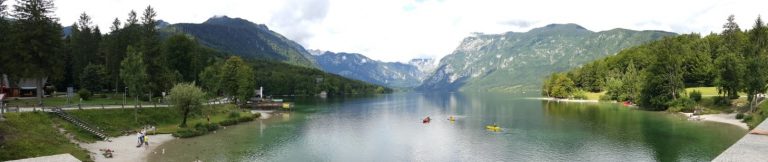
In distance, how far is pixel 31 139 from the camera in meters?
53.8

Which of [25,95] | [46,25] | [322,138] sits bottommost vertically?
[322,138]

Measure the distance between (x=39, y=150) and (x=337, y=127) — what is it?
54856 mm

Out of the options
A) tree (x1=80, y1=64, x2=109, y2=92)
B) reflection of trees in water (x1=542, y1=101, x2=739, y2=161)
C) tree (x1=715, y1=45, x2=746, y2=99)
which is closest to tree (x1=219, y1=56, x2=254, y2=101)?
tree (x1=80, y1=64, x2=109, y2=92)

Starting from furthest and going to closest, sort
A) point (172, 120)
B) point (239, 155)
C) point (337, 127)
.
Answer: point (337, 127), point (172, 120), point (239, 155)

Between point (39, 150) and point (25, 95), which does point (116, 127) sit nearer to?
point (39, 150)

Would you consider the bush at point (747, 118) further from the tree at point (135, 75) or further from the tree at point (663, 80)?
the tree at point (135, 75)

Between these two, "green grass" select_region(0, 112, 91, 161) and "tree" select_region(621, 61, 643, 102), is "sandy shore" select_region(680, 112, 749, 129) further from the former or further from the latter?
"green grass" select_region(0, 112, 91, 161)

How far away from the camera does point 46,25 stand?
76938 millimetres

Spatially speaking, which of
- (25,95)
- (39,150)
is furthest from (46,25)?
(25,95)

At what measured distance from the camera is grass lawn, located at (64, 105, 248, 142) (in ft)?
235

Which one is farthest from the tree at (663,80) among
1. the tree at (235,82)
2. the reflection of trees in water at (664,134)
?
the tree at (235,82)

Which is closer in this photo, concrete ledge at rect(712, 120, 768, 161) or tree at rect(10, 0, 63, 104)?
concrete ledge at rect(712, 120, 768, 161)

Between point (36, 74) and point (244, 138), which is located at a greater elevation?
point (36, 74)

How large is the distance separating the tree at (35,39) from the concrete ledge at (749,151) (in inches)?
3611
